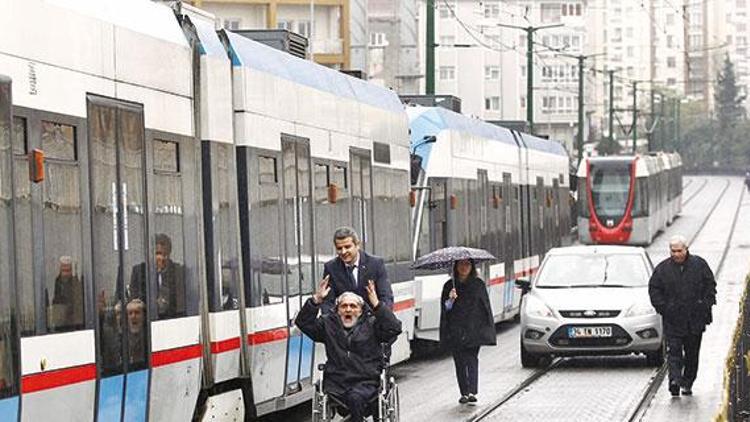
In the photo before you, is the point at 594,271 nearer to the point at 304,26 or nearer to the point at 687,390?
the point at 687,390

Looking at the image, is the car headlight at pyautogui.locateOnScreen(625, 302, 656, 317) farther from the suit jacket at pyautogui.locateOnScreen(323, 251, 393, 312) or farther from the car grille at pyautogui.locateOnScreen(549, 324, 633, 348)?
the suit jacket at pyautogui.locateOnScreen(323, 251, 393, 312)

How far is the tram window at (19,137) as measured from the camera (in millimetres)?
10594

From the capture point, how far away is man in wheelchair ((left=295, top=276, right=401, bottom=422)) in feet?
43.9

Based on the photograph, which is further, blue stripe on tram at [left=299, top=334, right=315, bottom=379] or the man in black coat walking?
the man in black coat walking

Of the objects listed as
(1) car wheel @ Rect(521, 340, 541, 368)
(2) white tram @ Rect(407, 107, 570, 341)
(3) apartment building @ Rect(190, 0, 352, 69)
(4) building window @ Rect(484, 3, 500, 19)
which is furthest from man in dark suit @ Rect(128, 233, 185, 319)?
(4) building window @ Rect(484, 3, 500, 19)

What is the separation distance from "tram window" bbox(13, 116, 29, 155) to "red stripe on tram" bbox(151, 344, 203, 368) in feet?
8.21

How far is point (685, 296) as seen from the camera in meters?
20.8

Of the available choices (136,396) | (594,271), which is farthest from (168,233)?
(594,271)

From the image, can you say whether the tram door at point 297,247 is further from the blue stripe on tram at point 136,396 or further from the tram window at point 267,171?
the blue stripe on tram at point 136,396

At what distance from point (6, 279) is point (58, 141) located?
1.18m

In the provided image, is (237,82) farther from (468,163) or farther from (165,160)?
(468,163)

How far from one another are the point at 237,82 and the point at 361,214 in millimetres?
5226

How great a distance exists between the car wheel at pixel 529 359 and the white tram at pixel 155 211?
24.3ft

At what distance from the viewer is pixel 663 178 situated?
267ft
